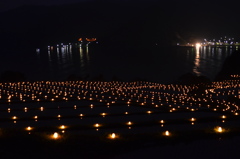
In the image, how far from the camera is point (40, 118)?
24.8ft

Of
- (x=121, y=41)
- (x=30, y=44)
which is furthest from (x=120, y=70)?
(x=121, y=41)

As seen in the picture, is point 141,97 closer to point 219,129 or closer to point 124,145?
point 219,129

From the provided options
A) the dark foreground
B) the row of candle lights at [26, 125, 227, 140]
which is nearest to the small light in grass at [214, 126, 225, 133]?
the row of candle lights at [26, 125, 227, 140]

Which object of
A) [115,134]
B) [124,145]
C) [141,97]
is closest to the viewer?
[124,145]

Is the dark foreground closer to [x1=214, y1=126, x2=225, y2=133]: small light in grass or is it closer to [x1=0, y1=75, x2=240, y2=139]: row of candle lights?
[x1=214, y1=126, x2=225, y2=133]: small light in grass

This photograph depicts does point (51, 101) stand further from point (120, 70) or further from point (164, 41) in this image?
point (164, 41)

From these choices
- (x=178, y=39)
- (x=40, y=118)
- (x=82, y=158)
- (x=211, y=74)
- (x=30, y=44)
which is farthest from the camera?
(x=178, y=39)

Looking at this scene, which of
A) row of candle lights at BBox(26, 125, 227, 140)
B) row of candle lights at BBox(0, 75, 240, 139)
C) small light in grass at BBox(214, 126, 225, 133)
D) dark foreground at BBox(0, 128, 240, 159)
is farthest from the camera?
row of candle lights at BBox(0, 75, 240, 139)

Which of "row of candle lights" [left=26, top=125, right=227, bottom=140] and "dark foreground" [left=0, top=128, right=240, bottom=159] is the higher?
"row of candle lights" [left=26, top=125, right=227, bottom=140]

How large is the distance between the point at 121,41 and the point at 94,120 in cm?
11989

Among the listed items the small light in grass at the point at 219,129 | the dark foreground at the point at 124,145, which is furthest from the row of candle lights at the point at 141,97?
the dark foreground at the point at 124,145

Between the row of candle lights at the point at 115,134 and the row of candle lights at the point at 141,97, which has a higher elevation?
the row of candle lights at the point at 115,134

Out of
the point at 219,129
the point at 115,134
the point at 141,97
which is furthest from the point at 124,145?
the point at 141,97

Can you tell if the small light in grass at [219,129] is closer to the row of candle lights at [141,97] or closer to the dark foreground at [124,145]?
the row of candle lights at [141,97]
